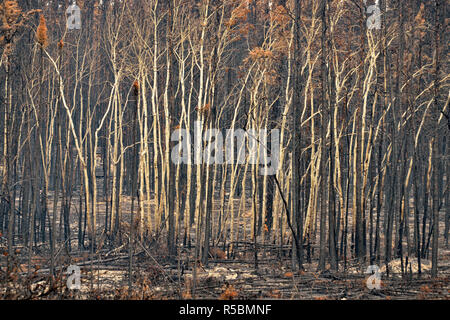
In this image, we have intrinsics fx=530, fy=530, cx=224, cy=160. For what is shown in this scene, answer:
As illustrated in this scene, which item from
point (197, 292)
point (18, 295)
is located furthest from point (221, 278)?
point (18, 295)

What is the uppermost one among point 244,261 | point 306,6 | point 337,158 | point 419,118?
point 306,6

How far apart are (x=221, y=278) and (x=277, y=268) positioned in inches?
76.2

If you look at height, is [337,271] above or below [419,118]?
below

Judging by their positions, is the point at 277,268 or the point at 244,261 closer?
the point at 277,268

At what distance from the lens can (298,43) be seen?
11461mm

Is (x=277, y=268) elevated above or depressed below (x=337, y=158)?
below

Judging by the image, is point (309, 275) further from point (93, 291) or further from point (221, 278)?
point (93, 291)

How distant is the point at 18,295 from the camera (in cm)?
731

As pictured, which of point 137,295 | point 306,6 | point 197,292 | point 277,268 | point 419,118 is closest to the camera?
point 137,295

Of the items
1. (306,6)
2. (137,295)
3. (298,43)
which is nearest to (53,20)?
(306,6)

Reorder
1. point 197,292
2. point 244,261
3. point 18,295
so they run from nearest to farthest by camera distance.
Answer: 1. point 18,295
2. point 197,292
3. point 244,261

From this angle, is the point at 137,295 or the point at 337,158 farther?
the point at 337,158

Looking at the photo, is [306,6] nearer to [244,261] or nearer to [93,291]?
[244,261]

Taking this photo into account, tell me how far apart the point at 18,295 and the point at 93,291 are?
51.8 inches
